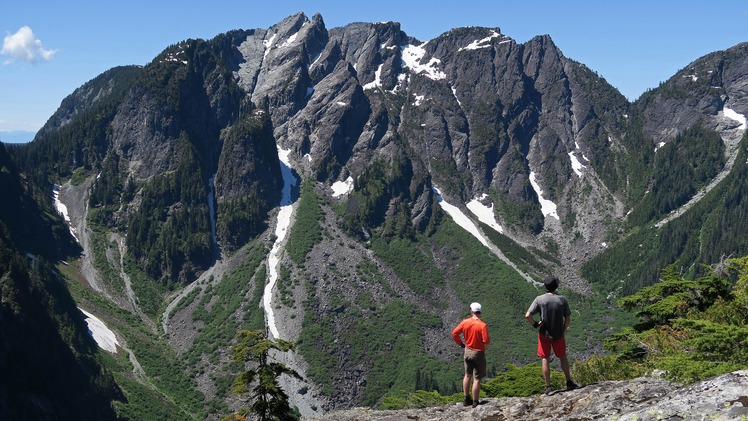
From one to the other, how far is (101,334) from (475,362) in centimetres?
16620

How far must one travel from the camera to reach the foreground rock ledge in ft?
52.4

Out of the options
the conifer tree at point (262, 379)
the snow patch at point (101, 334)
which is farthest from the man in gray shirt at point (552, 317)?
the snow patch at point (101, 334)

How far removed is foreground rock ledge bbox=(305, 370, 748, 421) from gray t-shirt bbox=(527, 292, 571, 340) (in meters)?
2.49

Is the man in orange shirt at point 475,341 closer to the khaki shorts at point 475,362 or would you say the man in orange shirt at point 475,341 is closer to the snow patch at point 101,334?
the khaki shorts at point 475,362

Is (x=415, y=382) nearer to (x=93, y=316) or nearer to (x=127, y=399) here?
(x=127, y=399)

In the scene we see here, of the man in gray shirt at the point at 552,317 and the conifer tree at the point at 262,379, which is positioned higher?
the man in gray shirt at the point at 552,317

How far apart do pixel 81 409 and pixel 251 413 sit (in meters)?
105

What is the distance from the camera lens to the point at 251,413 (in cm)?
3108

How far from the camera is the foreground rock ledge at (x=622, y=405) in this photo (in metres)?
16.0

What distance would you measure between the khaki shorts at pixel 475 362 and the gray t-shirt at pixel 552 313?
2656mm

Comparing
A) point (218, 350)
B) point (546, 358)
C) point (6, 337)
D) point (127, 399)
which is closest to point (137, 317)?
point (218, 350)

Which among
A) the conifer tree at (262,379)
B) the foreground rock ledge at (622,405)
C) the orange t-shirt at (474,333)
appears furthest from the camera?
the conifer tree at (262,379)

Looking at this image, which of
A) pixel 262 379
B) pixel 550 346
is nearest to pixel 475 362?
pixel 550 346

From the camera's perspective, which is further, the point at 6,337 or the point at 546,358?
the point at 6,337
